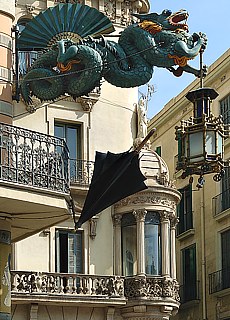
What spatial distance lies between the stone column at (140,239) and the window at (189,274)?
11.6m

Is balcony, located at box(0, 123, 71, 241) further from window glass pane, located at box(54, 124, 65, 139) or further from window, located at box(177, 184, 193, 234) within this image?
window, located at box(177, 184, 193, 234)

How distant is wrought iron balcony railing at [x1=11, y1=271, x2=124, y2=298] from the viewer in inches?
1296

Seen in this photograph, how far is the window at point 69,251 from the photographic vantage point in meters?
34.4

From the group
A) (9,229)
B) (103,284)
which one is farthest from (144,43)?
(103,284)

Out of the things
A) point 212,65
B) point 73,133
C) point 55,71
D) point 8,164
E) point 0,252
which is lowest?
point 0,252

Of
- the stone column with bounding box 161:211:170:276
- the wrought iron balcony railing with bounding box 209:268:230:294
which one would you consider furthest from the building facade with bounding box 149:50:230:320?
the stone column with bounding box 161:211:170:276

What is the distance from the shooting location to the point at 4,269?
53.8 feet

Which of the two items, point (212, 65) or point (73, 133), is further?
point (212, 65)

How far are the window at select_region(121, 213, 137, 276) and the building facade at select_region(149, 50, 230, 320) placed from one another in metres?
8.56

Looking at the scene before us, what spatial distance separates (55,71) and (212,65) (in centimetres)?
2884

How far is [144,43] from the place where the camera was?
666 inches

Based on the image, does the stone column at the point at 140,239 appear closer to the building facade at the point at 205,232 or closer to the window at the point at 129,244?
the window at the point at 129,244

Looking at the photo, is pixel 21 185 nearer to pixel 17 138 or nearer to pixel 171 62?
pixel 17 138

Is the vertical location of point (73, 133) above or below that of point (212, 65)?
below
